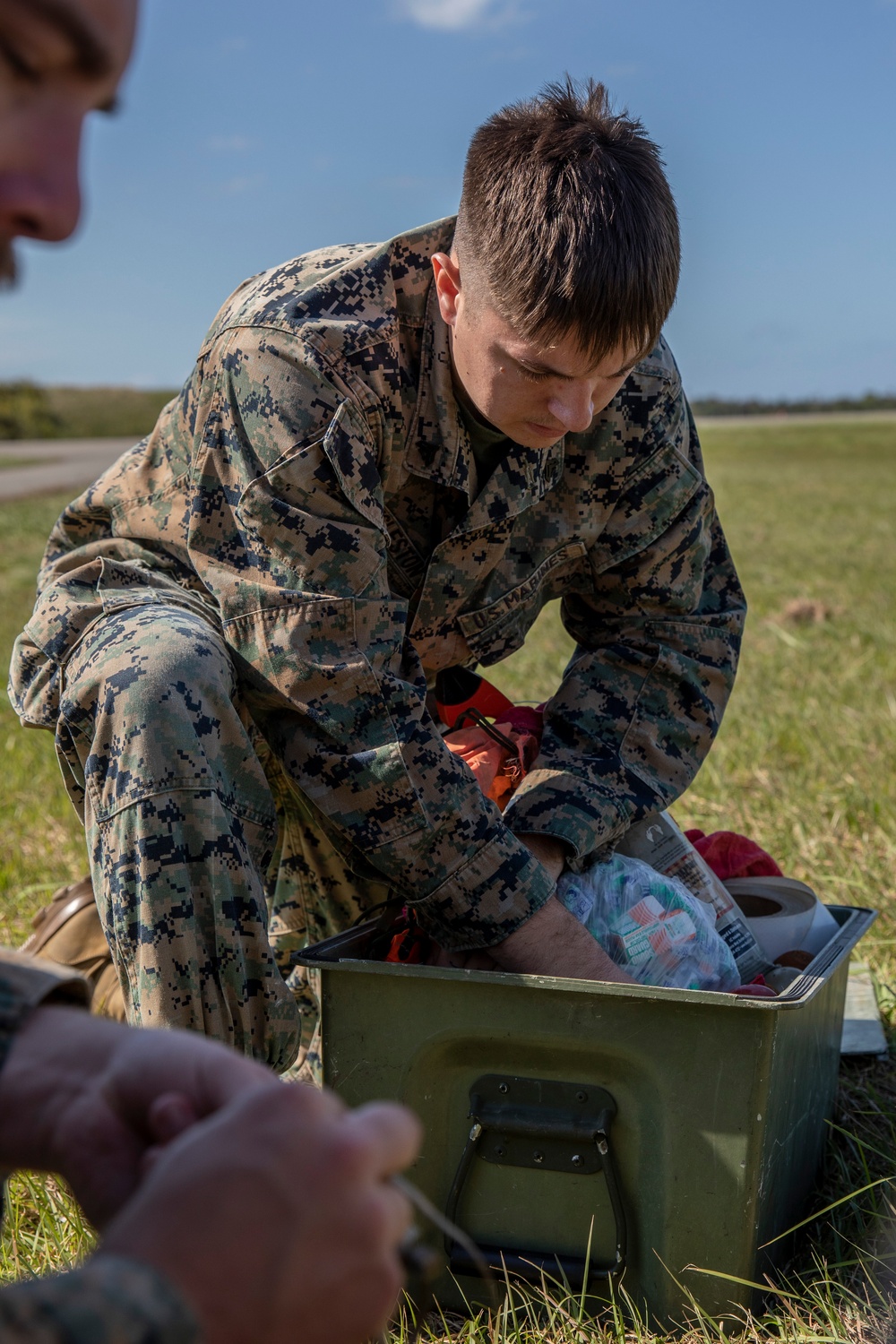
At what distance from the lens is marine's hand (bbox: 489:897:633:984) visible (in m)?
2.02

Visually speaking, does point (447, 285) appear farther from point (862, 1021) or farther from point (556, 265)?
point (862, 1021)

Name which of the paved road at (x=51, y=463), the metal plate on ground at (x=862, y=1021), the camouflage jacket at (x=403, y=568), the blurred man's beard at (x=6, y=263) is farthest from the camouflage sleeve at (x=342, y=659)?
the paved road at (x=51, y=463)

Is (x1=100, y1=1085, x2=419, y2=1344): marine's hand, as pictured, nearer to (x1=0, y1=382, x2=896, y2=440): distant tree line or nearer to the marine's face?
the marine's face

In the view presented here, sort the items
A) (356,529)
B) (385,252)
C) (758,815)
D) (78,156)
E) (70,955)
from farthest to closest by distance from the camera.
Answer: (758,815)
(70,955)
(385,252)
(356,529)
(78,156)

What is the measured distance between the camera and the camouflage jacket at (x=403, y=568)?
2047mm

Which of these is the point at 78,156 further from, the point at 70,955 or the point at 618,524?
the point at 70,955

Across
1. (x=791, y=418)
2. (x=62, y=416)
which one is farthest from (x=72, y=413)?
(x=791, y=418)

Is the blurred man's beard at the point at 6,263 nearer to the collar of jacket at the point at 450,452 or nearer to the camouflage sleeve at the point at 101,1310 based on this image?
the camouflage sleeve at the point at 101,1310

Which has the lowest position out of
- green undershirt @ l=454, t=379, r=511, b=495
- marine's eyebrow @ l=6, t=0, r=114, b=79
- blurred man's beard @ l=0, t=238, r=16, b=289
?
green undershirt @ l=454, t=379, r=511, b=495

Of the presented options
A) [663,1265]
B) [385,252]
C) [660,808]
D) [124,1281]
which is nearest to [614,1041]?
[663,1265]

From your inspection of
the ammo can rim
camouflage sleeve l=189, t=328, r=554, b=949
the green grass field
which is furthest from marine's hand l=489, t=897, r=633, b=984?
the green grass field

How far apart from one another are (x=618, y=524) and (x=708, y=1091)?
43.2 inches

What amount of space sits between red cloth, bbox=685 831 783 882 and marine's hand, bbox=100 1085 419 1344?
1999 mm

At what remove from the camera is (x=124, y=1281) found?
27.8 inches
